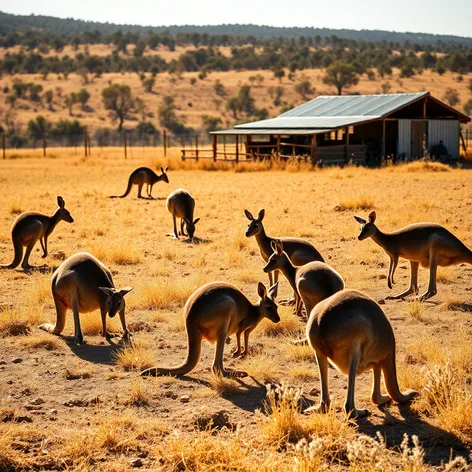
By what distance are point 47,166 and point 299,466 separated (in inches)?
1566

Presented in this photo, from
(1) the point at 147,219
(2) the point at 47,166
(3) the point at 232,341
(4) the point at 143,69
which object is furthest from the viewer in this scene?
(4) the point at 143,69

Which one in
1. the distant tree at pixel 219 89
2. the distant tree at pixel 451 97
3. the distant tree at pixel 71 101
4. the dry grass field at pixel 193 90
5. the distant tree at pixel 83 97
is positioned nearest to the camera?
the distant tree at pixel 451 97

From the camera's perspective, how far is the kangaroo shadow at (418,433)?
5.64 meters

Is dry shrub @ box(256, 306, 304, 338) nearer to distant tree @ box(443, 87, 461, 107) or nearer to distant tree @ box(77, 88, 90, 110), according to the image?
distant tree @ box(443, 87, 461, 107)

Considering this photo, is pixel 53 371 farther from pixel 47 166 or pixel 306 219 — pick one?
pixel 47 166

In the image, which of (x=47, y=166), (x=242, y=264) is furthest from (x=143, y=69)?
(x=242, y=264)

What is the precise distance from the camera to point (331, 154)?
3881 centimetres

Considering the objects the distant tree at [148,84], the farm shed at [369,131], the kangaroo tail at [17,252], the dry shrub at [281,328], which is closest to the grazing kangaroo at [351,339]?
the dry shrub at [281,328]

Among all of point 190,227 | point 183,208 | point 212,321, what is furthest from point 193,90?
point 212,321

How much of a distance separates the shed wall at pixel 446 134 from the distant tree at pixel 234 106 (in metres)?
48.9

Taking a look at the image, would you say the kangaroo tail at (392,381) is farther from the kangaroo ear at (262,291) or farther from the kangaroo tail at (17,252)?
the kangaroo tail at (17,252)

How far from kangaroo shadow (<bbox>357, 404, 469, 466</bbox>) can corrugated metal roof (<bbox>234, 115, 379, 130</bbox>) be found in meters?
32.2

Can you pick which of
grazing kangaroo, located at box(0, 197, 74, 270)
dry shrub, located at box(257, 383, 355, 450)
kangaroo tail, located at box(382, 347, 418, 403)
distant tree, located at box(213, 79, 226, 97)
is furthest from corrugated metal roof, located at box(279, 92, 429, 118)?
distant tree, located at box(213, 79, 226, 97)

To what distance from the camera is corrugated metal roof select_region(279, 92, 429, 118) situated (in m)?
40.9
